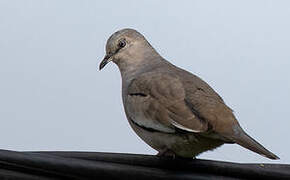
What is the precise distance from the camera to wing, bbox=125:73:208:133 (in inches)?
141

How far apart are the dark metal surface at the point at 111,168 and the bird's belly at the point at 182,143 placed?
831 millimetres

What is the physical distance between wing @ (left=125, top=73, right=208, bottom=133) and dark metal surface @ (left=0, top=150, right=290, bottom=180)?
80 centimetres

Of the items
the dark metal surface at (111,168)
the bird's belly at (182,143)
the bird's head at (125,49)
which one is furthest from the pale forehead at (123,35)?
the dark metal surface at (111,168)

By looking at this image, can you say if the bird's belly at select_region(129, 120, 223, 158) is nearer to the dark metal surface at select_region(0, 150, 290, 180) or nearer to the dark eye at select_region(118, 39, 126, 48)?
the dark metal surface at select_region(0, 150, 290, 180)

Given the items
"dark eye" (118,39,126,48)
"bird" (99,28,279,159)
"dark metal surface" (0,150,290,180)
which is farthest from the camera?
"dark eye" (118,39,126,48)

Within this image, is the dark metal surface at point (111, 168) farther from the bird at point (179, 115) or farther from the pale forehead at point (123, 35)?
the pale forehead at point (123, 35)

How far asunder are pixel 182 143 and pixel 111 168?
1172 mm

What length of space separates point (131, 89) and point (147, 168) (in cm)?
164

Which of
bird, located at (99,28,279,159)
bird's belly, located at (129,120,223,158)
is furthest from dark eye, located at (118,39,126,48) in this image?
bird's belly, located at (129,120,223,158)

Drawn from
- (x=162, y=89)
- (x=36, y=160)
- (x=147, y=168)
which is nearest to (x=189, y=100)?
(x=162, y=89)

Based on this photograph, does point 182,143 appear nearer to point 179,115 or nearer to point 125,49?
point 179,115

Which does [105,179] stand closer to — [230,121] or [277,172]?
[277,172]

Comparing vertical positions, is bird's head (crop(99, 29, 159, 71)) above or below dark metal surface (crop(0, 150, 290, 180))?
above

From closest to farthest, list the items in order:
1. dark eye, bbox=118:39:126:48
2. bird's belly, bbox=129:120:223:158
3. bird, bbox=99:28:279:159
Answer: bird, bbox=99:28:279:159 < bird's belly, bbox=129:120:223:158 < dark eye, bbox=118:39:126:48
